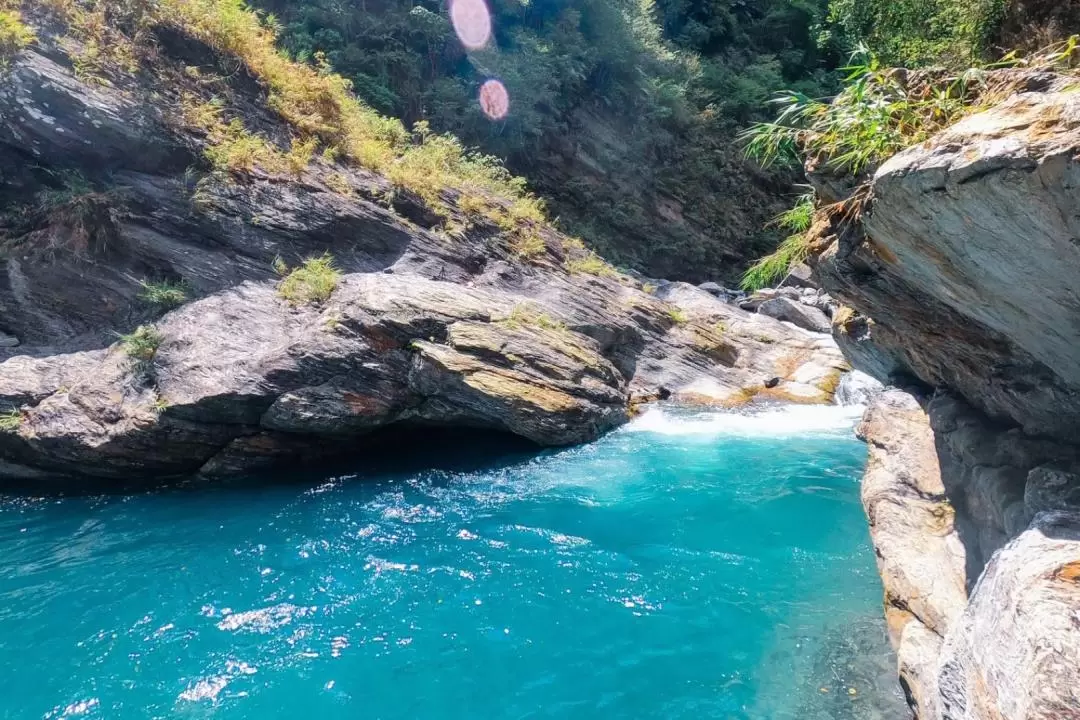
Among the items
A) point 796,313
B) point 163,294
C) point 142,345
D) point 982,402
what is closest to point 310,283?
point 163,294

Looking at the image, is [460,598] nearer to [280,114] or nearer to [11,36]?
[280,114]

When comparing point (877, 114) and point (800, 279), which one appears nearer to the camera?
point (877, 114)

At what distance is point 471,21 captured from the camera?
20.4 metres

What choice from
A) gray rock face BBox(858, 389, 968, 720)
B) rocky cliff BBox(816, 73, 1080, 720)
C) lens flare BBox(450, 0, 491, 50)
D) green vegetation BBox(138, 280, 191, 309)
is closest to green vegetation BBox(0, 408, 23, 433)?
green vegetation BBox(138, 280, 191, 309)

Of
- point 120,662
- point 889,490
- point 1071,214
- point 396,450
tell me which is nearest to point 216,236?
point 396,450

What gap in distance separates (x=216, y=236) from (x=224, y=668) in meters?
8.72

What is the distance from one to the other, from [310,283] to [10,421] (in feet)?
15.8

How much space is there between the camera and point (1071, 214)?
2645mm

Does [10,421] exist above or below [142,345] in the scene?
below

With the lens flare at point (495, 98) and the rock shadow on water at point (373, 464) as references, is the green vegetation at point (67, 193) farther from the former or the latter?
the lens flare at point (495, 98)

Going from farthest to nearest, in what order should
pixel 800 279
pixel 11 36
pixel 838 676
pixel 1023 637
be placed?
pixel 800 279, pixel 11 36, pixel 838 676, pixel 1023 637

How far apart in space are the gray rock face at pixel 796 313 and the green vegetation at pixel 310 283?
37.9 feet

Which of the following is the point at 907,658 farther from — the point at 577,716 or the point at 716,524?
the point at 716,524

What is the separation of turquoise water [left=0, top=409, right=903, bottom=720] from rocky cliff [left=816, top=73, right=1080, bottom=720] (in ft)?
3.35
